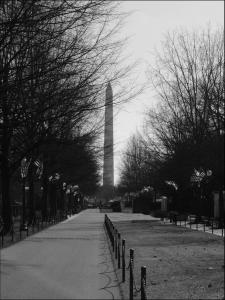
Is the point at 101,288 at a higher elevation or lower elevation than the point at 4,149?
lower

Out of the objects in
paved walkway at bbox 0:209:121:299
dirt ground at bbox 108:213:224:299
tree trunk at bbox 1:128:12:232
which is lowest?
paved walkway at bbox 0:209:121:299

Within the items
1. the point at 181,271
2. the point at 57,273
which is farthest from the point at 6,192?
the point at 181,271

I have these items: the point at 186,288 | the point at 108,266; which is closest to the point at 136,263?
the point at 108,266

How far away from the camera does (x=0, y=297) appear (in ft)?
→ 40.1

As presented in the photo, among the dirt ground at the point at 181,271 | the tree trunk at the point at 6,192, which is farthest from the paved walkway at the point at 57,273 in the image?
the tree trunk at the point at 6,192

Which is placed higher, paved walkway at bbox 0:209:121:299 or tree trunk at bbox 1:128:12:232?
tree trunk at bbox 1:128:12:232

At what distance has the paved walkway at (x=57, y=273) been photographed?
1284 cm

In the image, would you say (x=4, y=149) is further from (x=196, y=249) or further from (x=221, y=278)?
(x=221, y=278)

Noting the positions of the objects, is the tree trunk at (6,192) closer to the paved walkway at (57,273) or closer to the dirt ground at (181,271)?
the paved walkway at (57,273)

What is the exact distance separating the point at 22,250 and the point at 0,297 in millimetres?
11172

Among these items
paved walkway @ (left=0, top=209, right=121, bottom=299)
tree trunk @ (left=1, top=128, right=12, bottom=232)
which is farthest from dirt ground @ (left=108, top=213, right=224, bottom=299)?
tree trunk @ (left=1, top=128, right=12, bottom=232)

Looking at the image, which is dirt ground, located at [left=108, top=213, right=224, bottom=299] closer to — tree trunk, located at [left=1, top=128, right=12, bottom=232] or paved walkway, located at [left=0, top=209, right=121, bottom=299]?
paved walkway, located at [left=0, top=209, right=121, bottom=299]

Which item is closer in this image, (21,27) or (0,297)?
(21,27)

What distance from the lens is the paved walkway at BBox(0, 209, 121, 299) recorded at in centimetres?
1284
